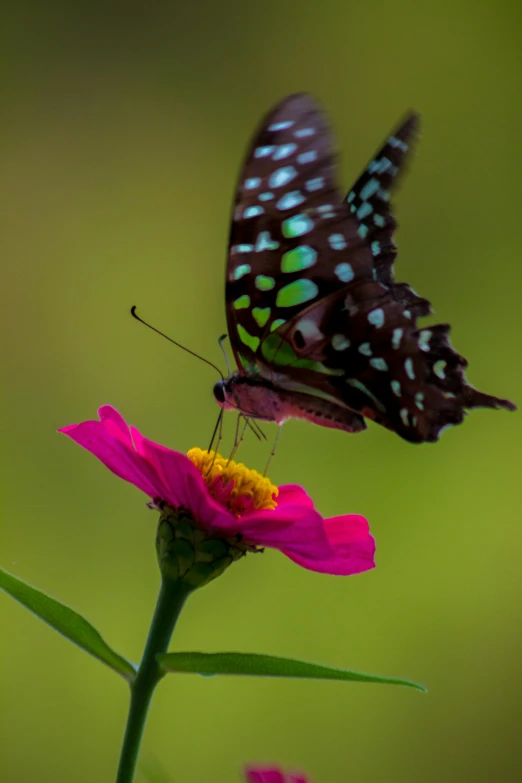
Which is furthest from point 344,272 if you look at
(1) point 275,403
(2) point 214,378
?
(2) point 214,378

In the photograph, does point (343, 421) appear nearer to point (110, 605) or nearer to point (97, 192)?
point (110, 605)

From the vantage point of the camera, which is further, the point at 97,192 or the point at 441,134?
the point at 441,134

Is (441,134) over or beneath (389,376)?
over

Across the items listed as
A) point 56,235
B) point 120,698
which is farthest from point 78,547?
point 56,235

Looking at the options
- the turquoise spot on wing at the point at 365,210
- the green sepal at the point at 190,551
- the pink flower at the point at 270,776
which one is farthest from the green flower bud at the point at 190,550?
the turquoise spot on wing at the point at 365,210

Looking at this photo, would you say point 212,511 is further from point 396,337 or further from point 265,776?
point 396,337

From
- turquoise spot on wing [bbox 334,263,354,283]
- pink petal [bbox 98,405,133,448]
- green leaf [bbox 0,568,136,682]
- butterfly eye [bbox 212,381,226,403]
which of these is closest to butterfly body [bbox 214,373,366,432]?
butterfly eye [bbox 212,381,226,403]
